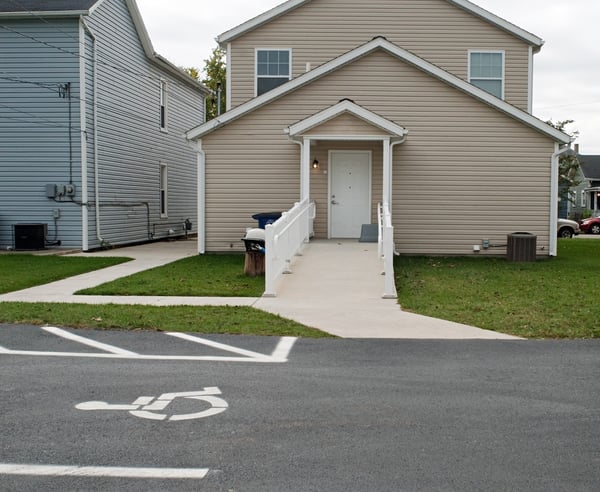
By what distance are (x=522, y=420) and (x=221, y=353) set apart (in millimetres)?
3603

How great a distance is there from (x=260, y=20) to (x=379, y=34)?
3599mm

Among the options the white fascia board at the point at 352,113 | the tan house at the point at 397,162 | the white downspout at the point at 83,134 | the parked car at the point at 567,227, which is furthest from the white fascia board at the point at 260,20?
the parked car at the point at 567,227

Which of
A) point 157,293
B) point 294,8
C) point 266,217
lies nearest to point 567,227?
point 294,8

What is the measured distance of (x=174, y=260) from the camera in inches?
772

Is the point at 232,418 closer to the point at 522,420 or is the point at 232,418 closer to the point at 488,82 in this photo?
the point at 522,420

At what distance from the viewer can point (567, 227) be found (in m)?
36.0

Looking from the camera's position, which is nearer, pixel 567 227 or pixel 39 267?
pixel 39 267

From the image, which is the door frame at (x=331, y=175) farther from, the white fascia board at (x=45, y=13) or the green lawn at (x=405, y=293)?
the white fascia board at (x=45, y=13)

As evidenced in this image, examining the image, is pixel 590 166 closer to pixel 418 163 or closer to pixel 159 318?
pixel 418 163

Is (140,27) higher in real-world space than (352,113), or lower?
higher

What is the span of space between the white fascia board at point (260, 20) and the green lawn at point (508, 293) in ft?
27.8

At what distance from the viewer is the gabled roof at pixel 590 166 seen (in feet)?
224

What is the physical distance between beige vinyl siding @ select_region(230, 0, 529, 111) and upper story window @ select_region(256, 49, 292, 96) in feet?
0.62

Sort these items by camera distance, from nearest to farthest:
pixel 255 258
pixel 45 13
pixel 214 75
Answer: pixel 255 258 → pixel 45 13 → pixel 214 75
